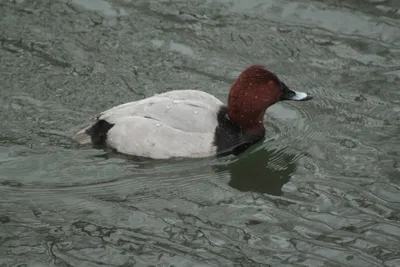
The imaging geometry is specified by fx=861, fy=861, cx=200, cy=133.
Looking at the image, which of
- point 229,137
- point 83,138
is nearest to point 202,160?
point 229,137

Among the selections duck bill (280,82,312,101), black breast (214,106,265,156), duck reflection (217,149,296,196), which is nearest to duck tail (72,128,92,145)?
black breast (214,106,265,156)

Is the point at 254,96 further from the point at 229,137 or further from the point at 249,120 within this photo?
the point at 229,137

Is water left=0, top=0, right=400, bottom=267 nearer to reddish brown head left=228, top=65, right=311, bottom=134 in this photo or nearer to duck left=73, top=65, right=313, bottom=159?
duck left=73, top=65, right=313, bottom=159

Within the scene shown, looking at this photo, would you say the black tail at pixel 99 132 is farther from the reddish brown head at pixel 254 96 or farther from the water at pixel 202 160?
the reddish brown head at pixel 254 96

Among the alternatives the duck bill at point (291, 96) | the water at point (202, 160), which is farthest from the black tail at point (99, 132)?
the duck bill at point (291, 96)

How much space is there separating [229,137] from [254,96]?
17.0 inches

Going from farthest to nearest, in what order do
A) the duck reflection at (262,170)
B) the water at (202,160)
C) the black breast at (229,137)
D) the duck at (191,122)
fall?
the black breast at (229,137)
the duck at (191,122)
the duck reflection at (262,170)
the water at (202,160)

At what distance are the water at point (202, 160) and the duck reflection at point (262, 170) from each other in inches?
0.7

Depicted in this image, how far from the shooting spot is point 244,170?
299 inches

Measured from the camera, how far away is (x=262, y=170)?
7621mm

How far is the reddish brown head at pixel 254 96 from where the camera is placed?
7656mm

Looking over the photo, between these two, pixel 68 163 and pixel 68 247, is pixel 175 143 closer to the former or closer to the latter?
pixel 68 163

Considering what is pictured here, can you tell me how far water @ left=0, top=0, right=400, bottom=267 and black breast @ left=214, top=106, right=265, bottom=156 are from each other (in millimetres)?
111

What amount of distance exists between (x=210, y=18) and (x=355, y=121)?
2421 millimetres
